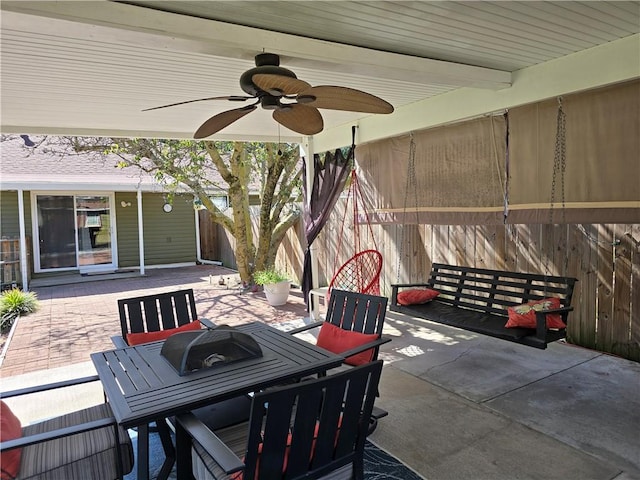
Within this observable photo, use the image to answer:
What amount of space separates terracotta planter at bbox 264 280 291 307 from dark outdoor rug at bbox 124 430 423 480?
14.6ft

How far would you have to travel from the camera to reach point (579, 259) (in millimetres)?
4465

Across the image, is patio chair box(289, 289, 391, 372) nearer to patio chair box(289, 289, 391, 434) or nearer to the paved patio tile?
patio chair box(289, 289, 391, 434)

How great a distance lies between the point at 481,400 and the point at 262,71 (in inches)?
110

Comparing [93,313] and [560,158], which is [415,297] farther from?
[93,313]

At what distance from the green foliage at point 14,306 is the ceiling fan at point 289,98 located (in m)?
5.34

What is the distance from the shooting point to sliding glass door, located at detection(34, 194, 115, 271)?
10.9 m

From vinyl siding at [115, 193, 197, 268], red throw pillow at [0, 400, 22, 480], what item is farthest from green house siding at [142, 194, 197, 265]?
red throw pillow at [0, 400, 22, 480]

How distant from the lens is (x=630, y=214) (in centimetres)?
340

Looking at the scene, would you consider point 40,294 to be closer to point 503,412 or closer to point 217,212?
point 217,212

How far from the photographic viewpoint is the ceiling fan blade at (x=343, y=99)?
105 inches

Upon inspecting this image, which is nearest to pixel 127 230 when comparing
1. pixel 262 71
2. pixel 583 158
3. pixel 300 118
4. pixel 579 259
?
pixel 300 118

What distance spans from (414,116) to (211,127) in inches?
99.9

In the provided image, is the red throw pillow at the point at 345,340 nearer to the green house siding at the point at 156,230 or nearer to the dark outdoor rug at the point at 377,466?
the dark outdoor rug at the point at 377,466

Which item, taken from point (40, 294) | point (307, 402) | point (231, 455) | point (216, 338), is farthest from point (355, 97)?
point (40, 294)
